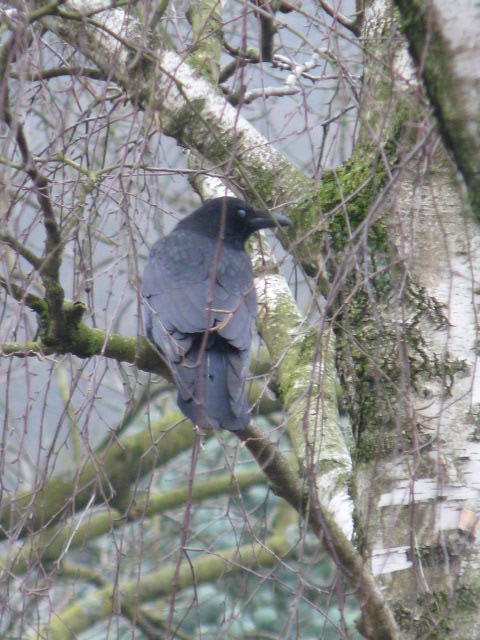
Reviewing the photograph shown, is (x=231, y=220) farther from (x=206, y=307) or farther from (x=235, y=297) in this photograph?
(x=206, y=307)

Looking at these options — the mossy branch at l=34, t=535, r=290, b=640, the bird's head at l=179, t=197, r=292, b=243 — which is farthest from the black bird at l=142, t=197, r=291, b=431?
the mossy branch at l=34, t=535, r=290, b=640

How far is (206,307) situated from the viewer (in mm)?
3656

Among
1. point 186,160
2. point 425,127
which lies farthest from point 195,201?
point 425,127

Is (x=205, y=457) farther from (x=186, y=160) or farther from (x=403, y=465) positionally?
(x=403, y=465)

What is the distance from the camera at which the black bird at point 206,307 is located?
314cm

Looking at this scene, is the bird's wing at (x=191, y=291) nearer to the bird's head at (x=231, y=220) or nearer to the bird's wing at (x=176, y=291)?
the bird's wing at (x=176, y=291)

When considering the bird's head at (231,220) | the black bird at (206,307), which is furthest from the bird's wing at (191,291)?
the bird's head at (231,220)

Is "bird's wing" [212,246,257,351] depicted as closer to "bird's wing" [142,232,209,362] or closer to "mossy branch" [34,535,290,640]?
"bird's wing" [142,232,209,362]

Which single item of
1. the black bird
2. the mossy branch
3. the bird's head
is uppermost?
the bird's head

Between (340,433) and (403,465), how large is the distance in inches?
39.9

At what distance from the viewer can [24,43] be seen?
2.20 meters

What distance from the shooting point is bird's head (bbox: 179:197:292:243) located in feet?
14.3

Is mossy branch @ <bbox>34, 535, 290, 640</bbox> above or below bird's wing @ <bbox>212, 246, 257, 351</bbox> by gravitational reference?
below

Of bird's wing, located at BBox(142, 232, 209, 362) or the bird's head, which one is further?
the bird's head
